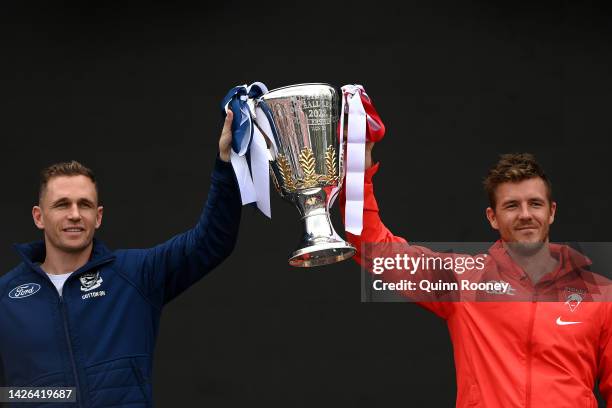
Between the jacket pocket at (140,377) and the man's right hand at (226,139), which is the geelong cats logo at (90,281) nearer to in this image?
the jacket pocket at (140,377)

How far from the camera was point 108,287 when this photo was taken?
10.5 feet

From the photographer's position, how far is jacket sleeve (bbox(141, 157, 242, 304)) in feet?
10.4

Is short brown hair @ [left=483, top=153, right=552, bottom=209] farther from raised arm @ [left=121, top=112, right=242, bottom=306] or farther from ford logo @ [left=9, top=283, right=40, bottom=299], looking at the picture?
ford logo @ [left=9, top=283, right=40, bottom=299]

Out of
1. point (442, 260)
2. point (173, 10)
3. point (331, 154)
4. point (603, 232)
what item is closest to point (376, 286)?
point (442, 260)

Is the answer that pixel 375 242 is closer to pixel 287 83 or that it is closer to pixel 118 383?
pixel 118 383

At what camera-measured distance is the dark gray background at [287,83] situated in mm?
4148

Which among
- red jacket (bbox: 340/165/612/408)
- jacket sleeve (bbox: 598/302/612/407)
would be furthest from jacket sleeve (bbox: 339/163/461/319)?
jacket sleeve (bbox: 598/302/612/407)

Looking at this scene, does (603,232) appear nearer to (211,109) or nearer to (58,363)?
(211,109)

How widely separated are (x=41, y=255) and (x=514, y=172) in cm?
132

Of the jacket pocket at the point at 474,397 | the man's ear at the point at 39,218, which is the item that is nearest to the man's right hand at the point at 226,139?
the man's ear at the point at 39,218

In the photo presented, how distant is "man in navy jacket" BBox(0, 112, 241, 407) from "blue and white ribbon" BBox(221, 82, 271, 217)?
34 mm

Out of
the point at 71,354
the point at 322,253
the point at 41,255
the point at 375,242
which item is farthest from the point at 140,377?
the point at 375,242

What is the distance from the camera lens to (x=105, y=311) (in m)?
Result: 3.15

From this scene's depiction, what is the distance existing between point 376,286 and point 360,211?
606mm
